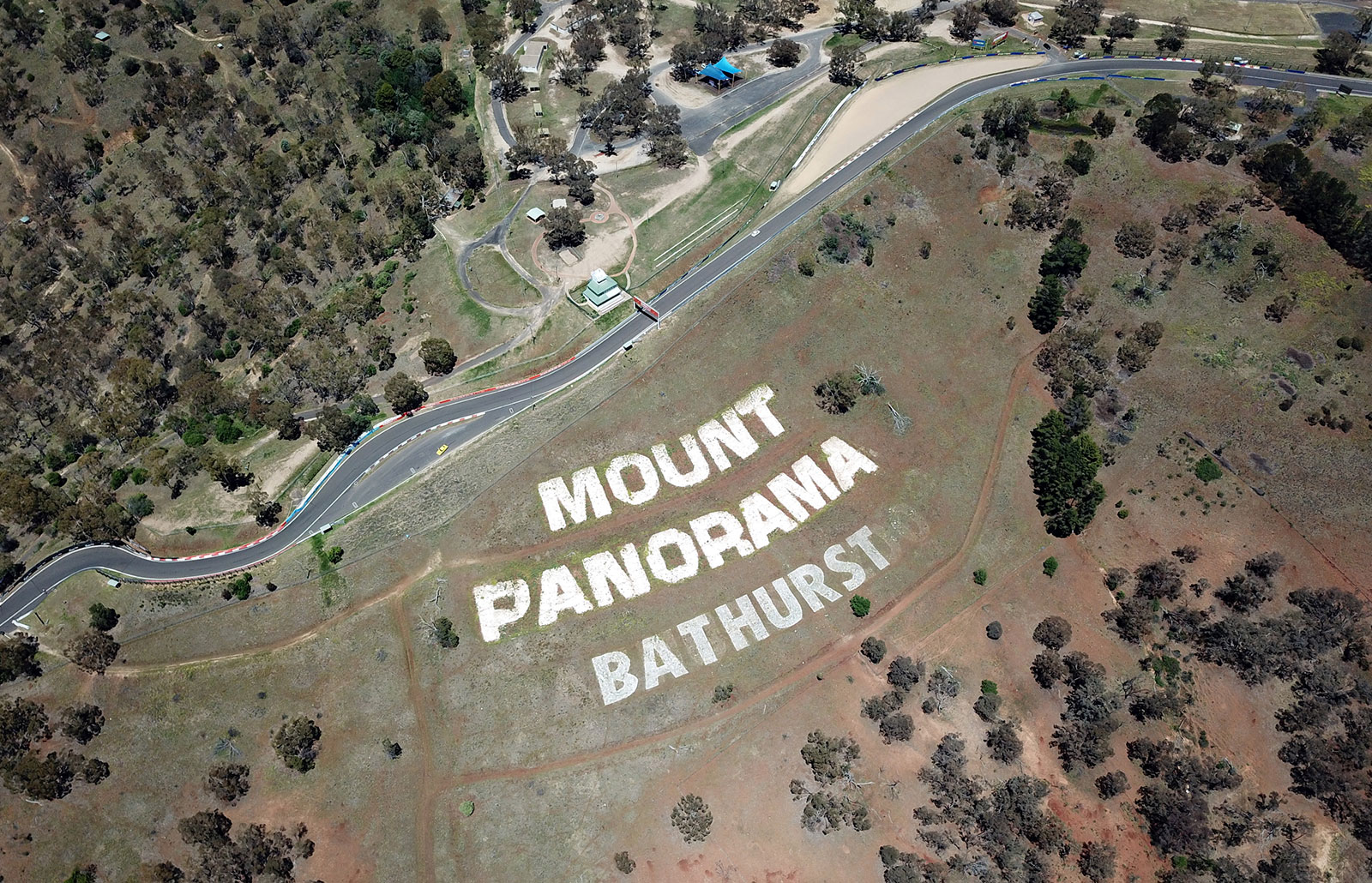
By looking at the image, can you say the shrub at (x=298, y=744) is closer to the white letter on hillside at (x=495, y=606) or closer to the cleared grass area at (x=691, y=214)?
the white letter on hillside at (x=495, y=606)

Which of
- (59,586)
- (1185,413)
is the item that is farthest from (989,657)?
(59,586)

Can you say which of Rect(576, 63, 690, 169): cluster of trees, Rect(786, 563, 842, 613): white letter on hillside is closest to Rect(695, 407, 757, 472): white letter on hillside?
Rect(786, 563, 842, 613): white letter on hillside

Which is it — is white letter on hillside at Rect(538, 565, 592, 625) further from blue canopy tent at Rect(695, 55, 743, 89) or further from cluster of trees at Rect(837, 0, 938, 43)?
cluster of trees at Rect(837, 0, 938, 43)

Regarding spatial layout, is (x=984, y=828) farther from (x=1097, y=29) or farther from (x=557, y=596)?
(x=1097, y=29)

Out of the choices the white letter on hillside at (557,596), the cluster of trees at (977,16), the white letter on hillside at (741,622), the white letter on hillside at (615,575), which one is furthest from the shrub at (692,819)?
the cluster of trees at (977,16)

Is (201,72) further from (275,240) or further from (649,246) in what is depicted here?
(649,246)
